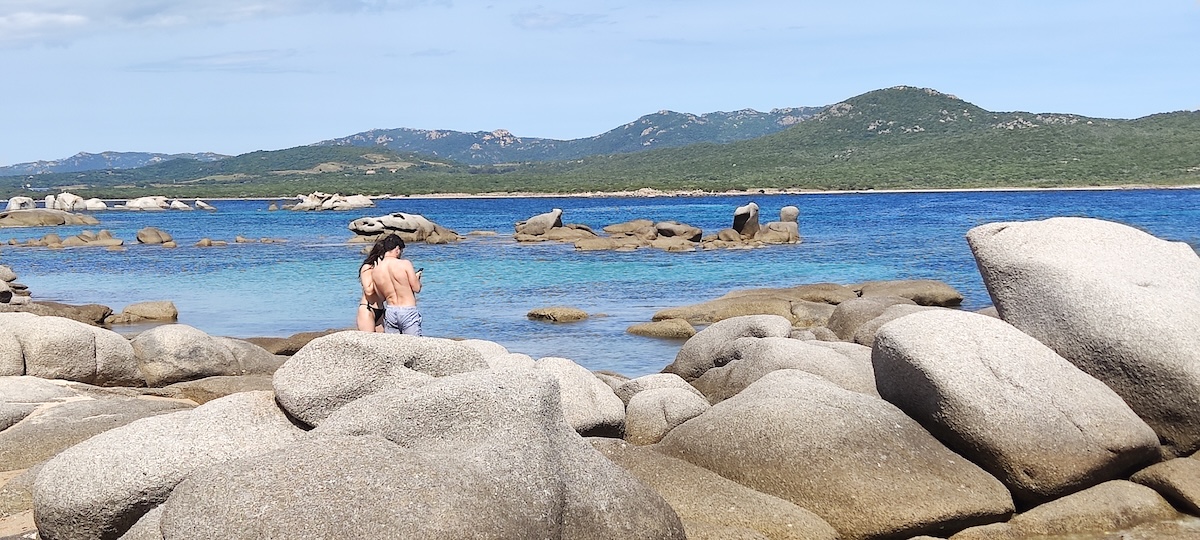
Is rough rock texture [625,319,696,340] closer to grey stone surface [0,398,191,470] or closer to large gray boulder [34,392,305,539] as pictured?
grey stone surface [0,398,191,470]

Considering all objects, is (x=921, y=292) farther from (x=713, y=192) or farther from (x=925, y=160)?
(x=925, y=160)

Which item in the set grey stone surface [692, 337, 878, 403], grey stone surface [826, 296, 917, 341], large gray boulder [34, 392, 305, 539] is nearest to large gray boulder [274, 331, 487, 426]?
large gray boulder [34, 392, 305, 539]

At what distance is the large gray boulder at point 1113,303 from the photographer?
10547mm

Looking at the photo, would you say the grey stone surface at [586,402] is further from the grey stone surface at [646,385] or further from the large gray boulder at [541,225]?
the large gray boulder at [541,225]

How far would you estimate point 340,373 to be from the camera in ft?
27.8

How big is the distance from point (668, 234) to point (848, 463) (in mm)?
45479

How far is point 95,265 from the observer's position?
48.0 metres

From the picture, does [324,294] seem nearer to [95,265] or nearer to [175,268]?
[175,268]

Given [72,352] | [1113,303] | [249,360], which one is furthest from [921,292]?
[72,352]

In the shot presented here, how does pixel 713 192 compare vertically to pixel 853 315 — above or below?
below

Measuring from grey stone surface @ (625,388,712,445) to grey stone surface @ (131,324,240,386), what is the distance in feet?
24.7

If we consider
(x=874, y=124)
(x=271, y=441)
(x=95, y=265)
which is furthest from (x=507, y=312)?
(x=874, y=124)

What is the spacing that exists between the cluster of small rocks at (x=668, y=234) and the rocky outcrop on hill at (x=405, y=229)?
4140 mm

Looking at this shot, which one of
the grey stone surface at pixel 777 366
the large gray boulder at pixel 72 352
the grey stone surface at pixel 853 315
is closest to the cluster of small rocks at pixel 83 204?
the large gray boulder at pixel 72 352
